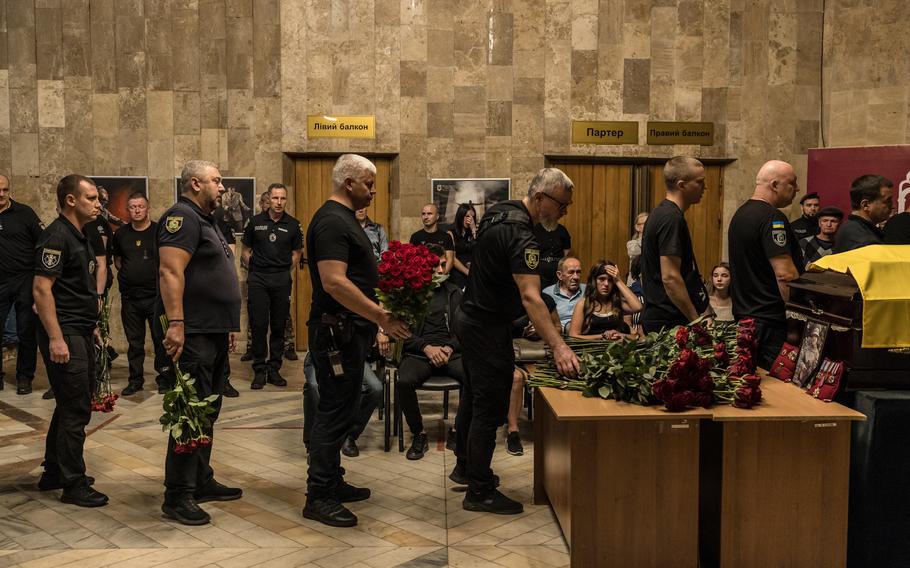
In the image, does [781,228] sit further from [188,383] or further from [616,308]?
[188,383]

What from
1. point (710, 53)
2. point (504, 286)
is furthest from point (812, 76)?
point (504, 286)

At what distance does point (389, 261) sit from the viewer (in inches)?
183

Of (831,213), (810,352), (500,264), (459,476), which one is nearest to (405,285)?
(500,264)

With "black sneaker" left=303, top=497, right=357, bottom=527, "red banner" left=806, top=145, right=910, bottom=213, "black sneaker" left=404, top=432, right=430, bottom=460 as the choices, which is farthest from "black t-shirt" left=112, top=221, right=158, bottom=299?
"red banner" left=806, top=145, right=910, bottom=213

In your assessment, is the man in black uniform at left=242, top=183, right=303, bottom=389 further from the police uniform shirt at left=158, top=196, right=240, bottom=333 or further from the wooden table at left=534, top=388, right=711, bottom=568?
the wooden table at left=534, top=388, right=711, bottom=568

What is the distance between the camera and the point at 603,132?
10.2 meters

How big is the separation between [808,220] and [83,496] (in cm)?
713

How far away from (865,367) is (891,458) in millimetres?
388

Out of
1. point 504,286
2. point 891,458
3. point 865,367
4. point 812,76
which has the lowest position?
point 891,458

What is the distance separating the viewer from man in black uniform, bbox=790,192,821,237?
8.95 m

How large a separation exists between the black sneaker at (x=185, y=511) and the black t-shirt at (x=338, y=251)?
1.12m

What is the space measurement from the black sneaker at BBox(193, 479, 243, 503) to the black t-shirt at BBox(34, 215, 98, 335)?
107cm

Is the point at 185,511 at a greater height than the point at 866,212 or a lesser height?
lesser

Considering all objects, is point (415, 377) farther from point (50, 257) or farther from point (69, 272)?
point (50, 257)
